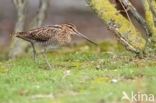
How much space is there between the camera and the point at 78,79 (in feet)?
40.8

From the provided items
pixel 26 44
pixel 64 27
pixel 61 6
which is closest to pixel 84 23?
pixel 61 6

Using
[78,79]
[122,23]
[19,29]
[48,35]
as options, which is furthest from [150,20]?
[19,29]

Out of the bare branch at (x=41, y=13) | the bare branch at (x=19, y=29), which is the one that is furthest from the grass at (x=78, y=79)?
the bare branch at (x=41, y=13)

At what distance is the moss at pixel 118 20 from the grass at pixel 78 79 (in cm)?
47

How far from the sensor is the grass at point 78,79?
10.9 metres

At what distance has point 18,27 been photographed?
19219 mm

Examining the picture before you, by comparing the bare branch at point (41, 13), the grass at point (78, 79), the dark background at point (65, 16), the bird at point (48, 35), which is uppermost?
the dark background at point (65, 16)

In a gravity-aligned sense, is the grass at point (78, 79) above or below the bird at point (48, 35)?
below

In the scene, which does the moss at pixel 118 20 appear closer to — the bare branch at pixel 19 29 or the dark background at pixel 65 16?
the bare branch at pixel 19 29

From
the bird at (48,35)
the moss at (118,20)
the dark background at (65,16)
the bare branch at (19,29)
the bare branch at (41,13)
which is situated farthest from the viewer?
the dark background at (65,16)

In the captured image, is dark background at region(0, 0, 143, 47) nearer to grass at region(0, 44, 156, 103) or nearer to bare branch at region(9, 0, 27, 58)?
bare branch at region(9, 0, 27, 58)

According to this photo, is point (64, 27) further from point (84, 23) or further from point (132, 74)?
point (84, 23)

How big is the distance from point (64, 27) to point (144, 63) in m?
2.17

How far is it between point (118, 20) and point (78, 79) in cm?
265
